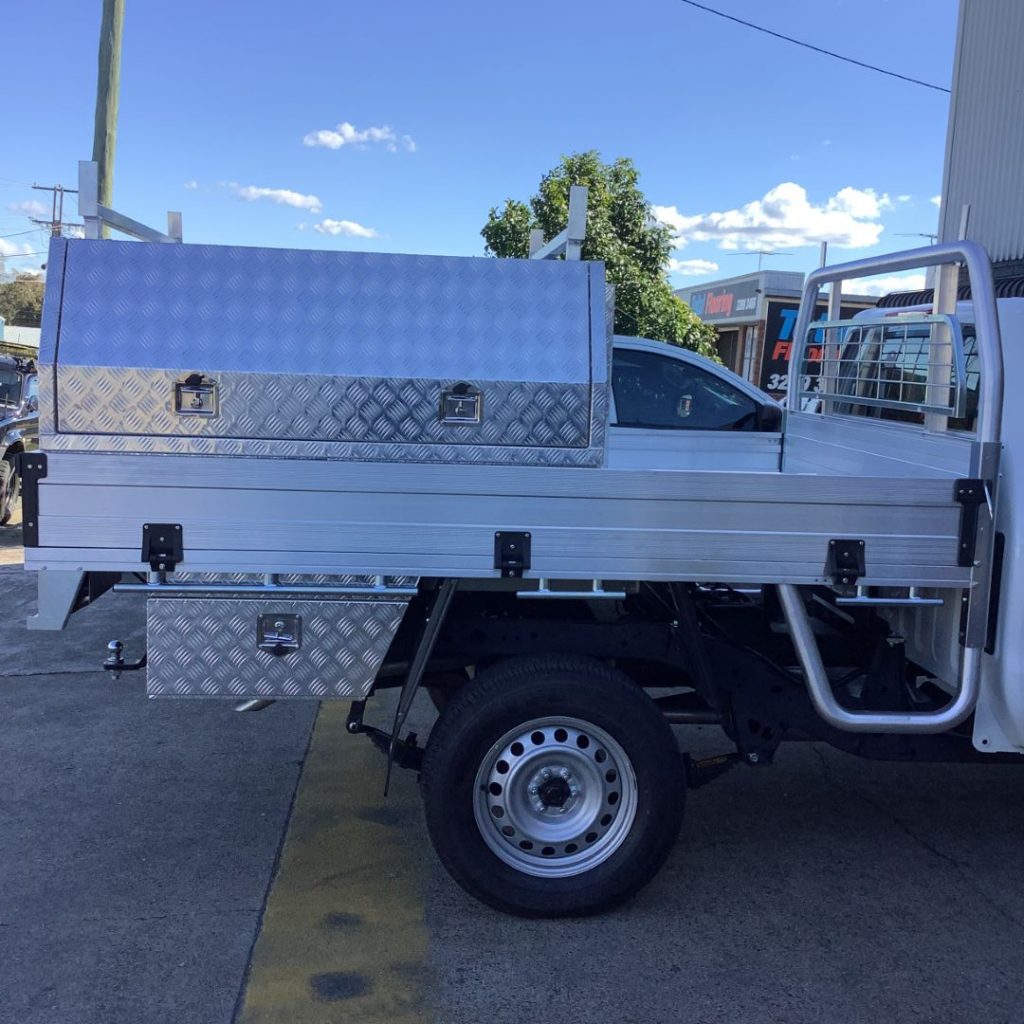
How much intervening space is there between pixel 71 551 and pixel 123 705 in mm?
3012

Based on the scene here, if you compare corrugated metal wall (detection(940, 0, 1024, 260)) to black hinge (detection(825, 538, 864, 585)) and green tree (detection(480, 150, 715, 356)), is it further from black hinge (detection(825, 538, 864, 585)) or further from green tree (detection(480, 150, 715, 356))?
black hinge (detection(825, 538, 864, 585))

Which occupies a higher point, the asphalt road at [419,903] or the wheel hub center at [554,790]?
the wheel hub center at [554,790]

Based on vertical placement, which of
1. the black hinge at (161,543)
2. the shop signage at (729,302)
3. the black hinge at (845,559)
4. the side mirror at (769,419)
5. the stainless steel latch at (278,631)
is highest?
the shop signage at (729,302)

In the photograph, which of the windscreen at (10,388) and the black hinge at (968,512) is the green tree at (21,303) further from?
the black hinge at (968,512)

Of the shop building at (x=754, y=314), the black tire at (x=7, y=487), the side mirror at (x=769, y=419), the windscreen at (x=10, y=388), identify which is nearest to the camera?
the side mirror at (x=769, y=419)

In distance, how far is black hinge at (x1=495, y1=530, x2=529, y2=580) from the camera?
3195 mm

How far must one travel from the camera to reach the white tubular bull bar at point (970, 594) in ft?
10.7

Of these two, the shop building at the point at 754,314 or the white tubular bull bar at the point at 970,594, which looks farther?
the shop building at the point at 754,314

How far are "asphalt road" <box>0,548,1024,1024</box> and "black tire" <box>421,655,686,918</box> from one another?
177 millimetres

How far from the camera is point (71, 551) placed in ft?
10.3

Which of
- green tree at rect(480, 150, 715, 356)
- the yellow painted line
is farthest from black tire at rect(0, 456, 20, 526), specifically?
the yellow painted line

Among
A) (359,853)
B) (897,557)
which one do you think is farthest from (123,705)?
(897,557)

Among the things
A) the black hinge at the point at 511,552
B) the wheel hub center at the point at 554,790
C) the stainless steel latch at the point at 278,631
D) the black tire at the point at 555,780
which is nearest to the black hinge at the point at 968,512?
the black tire at the point at 555,780

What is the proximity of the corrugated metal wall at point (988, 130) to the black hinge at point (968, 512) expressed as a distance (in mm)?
7356
